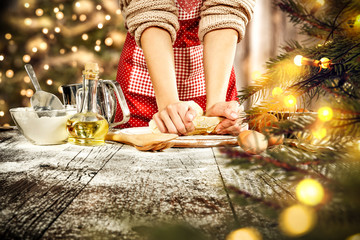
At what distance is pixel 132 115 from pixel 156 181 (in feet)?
2.90

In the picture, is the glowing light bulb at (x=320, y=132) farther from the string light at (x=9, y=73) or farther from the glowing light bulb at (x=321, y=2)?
the string light at (x=9, y=73)

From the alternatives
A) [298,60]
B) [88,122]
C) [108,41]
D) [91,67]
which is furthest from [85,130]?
[108,41]

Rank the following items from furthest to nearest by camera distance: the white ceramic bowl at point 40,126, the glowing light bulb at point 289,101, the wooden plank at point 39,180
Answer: the white ceramic bowl at point 40,126
the glowing light bulb at point 289,101
the wooden plank at point 39,180

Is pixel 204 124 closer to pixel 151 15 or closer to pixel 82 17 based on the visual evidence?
pixel 151 15

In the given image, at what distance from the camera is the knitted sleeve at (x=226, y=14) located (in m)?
0.94

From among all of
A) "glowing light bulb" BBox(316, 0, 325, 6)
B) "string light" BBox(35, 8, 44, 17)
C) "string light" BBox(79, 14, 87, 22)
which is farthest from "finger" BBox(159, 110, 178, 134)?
"string light" BBox(35, 8, 44, 17)

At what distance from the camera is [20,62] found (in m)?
2.03

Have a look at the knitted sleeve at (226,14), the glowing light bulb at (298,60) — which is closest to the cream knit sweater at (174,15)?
the knitted sleeve at (226,14)

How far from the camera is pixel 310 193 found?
16 cm

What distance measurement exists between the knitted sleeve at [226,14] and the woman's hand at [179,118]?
0.38 m

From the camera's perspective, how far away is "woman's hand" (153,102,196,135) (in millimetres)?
688

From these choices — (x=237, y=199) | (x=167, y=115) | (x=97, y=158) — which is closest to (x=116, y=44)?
(x=167, y=115)

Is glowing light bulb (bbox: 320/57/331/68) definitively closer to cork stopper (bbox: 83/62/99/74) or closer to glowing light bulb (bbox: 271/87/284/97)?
glowing light bulb (bbox: 271/87/284/97)

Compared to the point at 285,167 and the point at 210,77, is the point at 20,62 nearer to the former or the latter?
the point at 210,77
